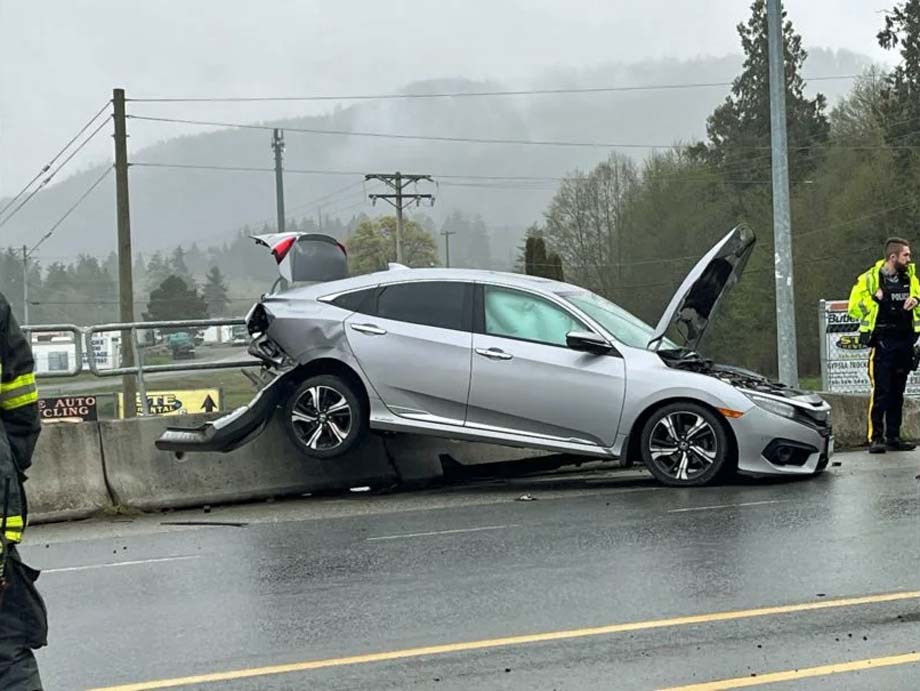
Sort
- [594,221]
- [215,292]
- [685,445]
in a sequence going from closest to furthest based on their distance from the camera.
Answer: [685,445], [215,292], [594,221]

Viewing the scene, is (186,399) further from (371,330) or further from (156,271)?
(156,271)

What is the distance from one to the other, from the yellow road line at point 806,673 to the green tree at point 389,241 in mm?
50063

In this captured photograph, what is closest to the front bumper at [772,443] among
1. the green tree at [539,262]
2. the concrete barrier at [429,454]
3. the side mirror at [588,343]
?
the side mirror at [588,343]

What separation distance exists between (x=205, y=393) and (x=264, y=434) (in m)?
6.95

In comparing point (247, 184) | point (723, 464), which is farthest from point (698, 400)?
point (247, 184)

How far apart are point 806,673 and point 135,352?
8.29m

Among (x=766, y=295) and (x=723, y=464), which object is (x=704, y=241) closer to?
(x=766, y=295)

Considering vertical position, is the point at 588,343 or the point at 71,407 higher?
the point at 588,343

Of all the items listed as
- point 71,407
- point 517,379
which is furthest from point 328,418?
point 71,407

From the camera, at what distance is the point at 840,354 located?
20875 millimetres

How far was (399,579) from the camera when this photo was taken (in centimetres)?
651

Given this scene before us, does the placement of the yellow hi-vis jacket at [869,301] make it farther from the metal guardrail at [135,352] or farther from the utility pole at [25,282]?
the utility pole at [25,282]

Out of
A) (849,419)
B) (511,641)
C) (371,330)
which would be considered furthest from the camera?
(849,419)

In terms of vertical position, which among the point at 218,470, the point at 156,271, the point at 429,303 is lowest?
the point at 218,470
